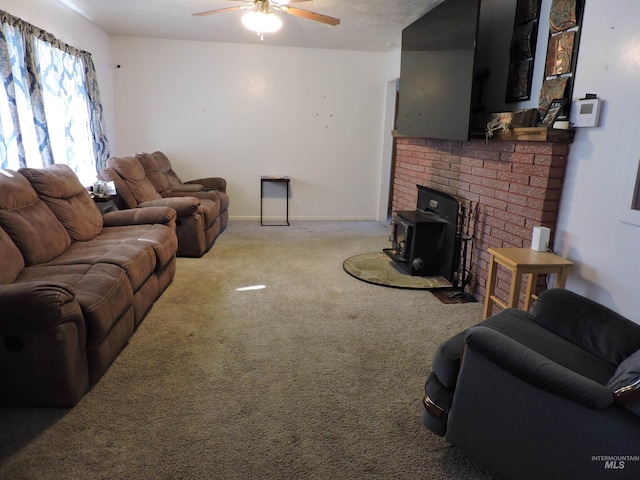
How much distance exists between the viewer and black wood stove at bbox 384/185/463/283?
12.0 ft

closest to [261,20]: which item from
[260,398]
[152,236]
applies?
[152,236]

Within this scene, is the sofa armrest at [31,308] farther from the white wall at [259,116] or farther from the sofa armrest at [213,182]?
the white wall at [259,116]

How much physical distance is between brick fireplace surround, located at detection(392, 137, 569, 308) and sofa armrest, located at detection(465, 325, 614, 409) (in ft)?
5.21

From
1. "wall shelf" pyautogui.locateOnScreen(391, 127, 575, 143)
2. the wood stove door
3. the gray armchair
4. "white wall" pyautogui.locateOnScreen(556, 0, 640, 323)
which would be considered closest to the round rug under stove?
the wood stove door

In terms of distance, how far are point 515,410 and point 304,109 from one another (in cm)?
521

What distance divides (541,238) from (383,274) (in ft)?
4.89

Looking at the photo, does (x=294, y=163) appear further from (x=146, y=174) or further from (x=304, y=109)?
(x=146, y=174)

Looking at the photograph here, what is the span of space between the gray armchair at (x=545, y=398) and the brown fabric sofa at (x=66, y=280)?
5.05 feet

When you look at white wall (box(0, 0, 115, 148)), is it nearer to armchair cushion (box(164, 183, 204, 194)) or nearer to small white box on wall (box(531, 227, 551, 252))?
armchair cushion (box(164, 183, 204, 194))

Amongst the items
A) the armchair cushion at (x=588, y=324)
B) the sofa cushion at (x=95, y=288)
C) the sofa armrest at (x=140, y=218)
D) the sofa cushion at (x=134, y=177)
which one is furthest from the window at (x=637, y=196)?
the sofa cushion at (x=134, y=177)

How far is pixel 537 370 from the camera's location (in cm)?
139

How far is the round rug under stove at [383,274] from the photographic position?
3670 millimetres

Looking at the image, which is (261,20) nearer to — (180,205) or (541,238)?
(180,205)

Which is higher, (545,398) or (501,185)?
(501,185)
